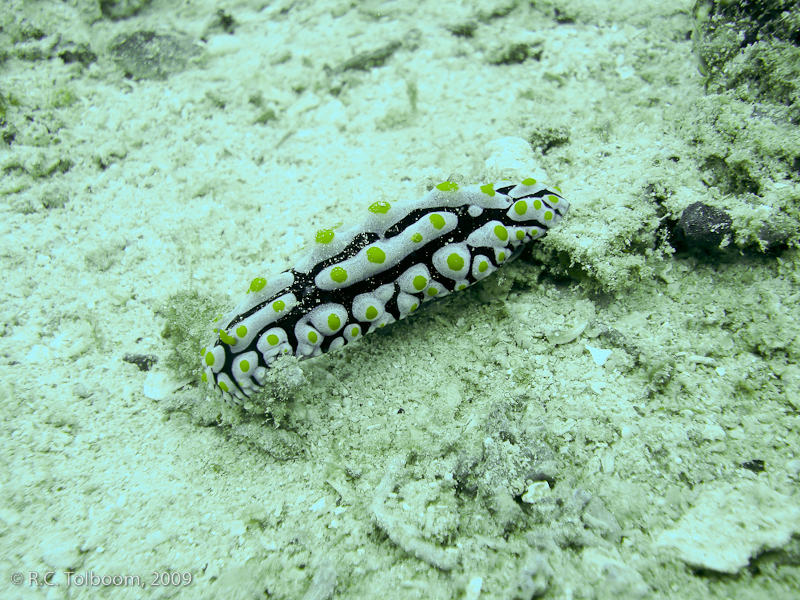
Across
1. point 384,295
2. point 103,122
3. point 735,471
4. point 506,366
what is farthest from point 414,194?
point 103,122

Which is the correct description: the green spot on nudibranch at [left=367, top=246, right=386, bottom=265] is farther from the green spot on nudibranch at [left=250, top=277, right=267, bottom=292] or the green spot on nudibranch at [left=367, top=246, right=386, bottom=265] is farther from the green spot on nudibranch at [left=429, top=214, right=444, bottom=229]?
the green spot on nudibranch at [left=250, top=277, right=267, bottom=292]

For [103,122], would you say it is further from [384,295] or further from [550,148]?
[550,148]

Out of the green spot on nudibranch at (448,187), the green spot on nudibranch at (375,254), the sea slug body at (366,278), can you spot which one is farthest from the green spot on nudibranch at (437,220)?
the green spot on nudibranch at (375,254)

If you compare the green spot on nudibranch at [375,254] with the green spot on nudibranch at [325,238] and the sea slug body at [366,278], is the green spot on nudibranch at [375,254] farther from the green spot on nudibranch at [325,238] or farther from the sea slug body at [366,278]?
the green spot on nudibranch at [325,238]

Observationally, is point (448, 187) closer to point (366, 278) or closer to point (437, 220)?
point (437, 220)

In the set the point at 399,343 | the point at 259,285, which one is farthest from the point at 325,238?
the point at 399,343

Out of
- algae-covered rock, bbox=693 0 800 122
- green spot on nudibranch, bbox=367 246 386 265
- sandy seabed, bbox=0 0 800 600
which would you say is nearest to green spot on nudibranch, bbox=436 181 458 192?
green spot on nudibranch, bbox=367 246 386 265
